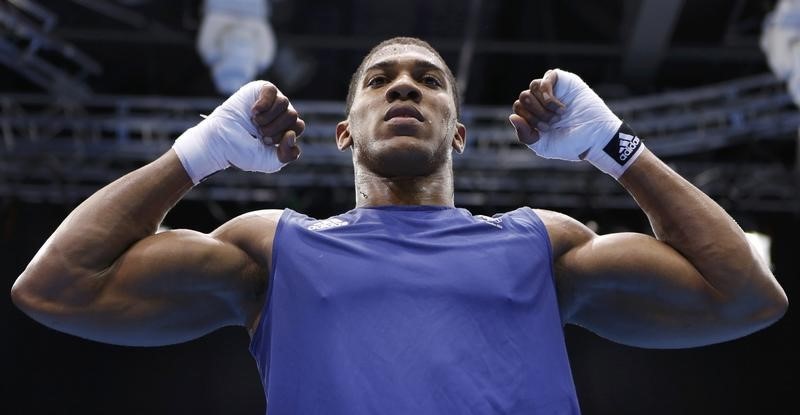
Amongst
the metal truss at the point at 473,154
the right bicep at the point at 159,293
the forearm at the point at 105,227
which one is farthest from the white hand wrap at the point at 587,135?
the metal truss at the point at 473,154

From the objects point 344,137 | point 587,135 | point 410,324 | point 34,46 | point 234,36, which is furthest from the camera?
point 34,46

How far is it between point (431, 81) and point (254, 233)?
66cm

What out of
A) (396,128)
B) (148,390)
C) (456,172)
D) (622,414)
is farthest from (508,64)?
(396,128)

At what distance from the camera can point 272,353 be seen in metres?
2.25

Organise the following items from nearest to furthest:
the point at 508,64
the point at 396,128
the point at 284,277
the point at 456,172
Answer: the point at 284,277 → the point at 396,128 → the point at 456,172 → the point at 508,64

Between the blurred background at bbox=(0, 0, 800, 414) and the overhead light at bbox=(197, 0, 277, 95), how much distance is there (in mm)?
1545

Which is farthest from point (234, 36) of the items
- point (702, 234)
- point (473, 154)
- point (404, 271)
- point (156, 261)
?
point (702, 234)

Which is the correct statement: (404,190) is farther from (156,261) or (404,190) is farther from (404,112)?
(156,261)

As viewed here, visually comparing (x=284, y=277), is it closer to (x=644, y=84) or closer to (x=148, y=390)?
(x=148, y=390)

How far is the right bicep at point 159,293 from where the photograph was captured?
2.28 meters

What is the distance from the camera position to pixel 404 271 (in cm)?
226

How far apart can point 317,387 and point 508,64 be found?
8005 millimetres

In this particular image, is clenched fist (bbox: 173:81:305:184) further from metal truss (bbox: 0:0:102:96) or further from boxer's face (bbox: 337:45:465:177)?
metal truss (bbox: 0:0:102:96)

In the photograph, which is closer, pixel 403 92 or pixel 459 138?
pixel 403 92
